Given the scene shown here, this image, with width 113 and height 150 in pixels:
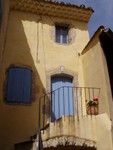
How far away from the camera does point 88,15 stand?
1136cm

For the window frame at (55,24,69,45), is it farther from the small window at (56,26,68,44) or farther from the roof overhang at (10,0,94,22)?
the roof overhang at (10,0,94,22)

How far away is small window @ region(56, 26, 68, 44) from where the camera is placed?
35.6ft

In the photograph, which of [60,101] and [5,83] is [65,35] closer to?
[60,101]

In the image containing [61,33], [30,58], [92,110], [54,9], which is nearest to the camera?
[92,110]

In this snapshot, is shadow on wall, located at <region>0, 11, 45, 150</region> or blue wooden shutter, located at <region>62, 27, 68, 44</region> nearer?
shadow on wall, located at <region>0, 11, 45, 150</region>

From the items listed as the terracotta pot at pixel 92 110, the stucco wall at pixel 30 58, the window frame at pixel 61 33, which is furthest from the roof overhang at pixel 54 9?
the terracotta pot at pixel 92 110

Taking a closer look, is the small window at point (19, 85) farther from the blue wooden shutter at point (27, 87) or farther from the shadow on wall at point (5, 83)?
the shadow on wall at point (5, 83)

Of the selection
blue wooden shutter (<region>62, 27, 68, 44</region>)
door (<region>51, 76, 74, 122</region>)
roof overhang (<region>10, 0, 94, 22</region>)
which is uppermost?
roof overhang (<region>10, 0, 94, 22</region>)

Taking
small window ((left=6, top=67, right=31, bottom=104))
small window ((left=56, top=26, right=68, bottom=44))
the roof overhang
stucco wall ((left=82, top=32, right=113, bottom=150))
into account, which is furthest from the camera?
small window ((left=56, top=26, right=68, bottom=44))

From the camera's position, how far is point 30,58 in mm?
9617

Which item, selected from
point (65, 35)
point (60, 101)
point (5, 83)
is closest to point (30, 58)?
point (5, 83)

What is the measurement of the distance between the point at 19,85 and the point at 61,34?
3.63 m

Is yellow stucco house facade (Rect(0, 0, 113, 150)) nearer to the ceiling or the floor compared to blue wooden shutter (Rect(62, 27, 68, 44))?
nearer to the floor

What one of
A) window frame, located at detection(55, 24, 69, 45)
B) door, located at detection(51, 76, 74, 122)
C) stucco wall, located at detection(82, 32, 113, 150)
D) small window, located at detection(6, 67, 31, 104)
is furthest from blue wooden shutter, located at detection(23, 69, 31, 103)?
window frame, located at detection(55, 24, 69, 45)
